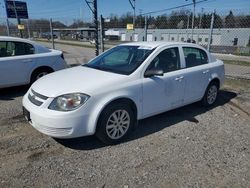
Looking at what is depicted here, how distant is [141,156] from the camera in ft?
11.7

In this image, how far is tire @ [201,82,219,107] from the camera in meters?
5.60

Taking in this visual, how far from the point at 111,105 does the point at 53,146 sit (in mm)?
1119

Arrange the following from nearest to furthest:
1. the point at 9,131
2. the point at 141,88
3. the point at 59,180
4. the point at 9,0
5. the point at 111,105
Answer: the point at 59,180 < the point at 111,105 < the point at 141,88 < the point at 9,131 < the point at 9,0

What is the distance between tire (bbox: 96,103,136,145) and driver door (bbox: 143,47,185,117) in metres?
0.36

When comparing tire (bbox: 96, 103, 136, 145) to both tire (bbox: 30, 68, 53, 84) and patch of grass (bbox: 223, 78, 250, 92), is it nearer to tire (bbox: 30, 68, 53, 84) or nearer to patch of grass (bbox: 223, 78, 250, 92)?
tire (bbox: 30, 68, 53, 84)

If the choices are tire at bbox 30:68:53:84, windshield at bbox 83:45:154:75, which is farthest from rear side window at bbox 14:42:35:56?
windshield at bbox 83:45:154:75

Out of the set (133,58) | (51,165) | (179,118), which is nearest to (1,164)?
(51,165)

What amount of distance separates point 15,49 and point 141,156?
4.66m

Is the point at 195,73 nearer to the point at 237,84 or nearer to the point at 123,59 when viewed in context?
the point at 123,59

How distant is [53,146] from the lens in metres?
3.82

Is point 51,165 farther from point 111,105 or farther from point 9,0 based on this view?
point 9,0

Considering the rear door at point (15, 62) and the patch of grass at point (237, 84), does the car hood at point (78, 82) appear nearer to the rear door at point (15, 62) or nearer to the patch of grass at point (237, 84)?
the rear door at point (15, 62)

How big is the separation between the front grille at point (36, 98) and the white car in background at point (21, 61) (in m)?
2.67

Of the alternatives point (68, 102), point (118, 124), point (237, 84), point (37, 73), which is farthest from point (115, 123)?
point (237, 84)
